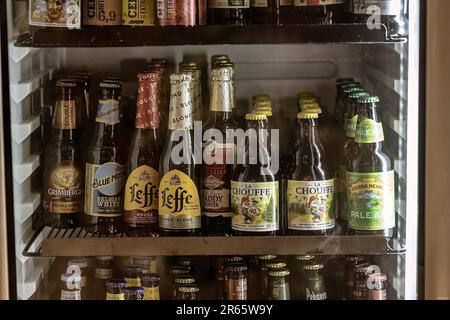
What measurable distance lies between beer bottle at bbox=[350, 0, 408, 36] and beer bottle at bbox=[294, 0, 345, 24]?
7 centimetres

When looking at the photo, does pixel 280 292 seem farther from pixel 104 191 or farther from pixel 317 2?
pixel 317 2

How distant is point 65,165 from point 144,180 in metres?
0.19

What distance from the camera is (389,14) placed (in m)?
1.52

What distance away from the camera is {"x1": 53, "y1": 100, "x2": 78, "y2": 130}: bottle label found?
1.68 meters

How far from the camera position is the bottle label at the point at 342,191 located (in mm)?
1644

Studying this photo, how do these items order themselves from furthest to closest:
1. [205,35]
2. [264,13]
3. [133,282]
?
[133,282], [264,13], [205,35]

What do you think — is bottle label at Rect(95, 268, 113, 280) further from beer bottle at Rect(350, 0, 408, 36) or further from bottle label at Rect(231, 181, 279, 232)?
beer bottle at Rect(350, 0, 408, 36)

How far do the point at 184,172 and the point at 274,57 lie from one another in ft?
1.44

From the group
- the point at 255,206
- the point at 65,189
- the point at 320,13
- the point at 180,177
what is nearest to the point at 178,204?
the point at 180,177

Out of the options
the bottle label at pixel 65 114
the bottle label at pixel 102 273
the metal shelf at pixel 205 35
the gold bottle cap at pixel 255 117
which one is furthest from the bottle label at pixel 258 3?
the bottle label at pixel 102 273

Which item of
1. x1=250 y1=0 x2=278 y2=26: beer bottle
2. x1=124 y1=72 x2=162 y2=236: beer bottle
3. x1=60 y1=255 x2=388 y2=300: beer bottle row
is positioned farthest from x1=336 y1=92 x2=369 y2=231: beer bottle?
x1=124 y1=72 x2=162 y2=236: beer bottle

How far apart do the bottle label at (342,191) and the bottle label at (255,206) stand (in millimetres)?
159
